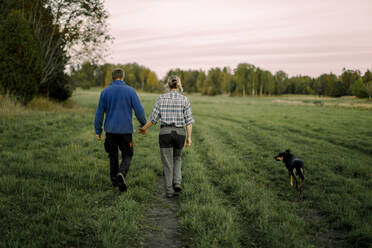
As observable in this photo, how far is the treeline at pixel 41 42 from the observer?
48.8ft

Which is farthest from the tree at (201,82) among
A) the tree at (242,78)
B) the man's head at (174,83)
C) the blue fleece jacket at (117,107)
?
the blue fleece jacket at (117,107)

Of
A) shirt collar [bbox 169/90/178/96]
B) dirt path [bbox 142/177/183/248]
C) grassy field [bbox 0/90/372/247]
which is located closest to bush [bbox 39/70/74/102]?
grassy field [bbox 0/90/372/247]

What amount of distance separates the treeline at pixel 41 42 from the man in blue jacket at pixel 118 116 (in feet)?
45.3

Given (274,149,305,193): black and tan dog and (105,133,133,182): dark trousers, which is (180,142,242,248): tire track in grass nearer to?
(105,133,133,182): dark trousers

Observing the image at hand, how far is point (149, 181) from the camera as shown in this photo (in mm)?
5812

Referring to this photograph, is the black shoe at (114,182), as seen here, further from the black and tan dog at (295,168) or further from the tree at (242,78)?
the tree at (242,78)

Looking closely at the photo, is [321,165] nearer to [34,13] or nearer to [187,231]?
[187,231]

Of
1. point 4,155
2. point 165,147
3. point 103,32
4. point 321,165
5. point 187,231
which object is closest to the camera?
point 187,231

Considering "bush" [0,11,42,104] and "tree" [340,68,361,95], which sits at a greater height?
"tree" [340,68,361,95]

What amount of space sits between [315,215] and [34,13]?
23.1 m

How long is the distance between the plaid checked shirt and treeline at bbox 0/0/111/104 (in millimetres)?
14772

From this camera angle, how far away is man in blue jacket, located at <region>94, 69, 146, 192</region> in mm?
4973

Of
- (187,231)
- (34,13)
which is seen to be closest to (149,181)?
(187,231)

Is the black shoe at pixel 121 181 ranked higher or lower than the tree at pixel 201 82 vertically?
lower
